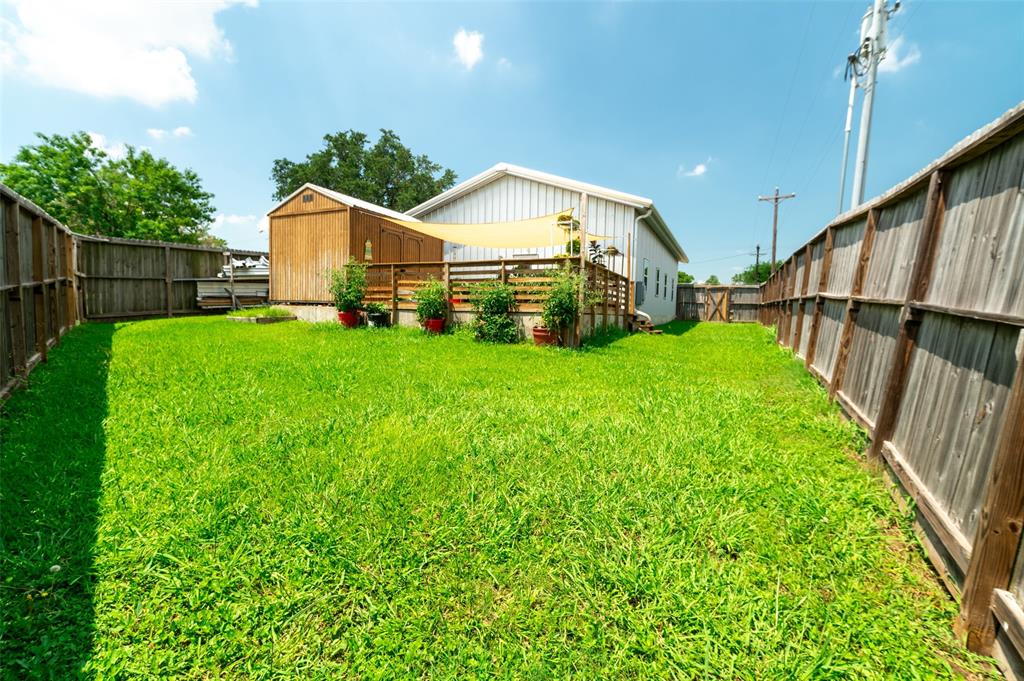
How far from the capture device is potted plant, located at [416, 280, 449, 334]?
9.03 m

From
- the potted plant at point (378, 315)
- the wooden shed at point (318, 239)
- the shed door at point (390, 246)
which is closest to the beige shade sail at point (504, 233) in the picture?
the wooden shed at point (318, 239)

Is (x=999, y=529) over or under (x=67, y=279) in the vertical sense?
under

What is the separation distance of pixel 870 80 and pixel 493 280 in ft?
31.2

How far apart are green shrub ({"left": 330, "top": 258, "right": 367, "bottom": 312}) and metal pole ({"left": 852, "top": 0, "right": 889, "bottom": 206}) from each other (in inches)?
463

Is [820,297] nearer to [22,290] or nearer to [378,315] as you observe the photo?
[378,315]

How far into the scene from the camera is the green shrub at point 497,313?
8258 millimetres

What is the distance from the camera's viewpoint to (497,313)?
27.4 feet

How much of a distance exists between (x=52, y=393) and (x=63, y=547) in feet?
10.3

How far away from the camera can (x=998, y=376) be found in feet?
5.49

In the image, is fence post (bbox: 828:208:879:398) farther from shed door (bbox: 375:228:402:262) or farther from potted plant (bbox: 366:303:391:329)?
shed door (bbox: 375:228:402:262)

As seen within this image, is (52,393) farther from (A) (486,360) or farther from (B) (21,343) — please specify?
(A) (486,360)

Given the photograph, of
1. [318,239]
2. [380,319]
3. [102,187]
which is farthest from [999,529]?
[102,187]

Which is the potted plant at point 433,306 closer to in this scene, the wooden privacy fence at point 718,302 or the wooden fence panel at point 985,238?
the wooden fence panel at point 985,238

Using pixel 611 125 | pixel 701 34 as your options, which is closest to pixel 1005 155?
pixel 701 34
